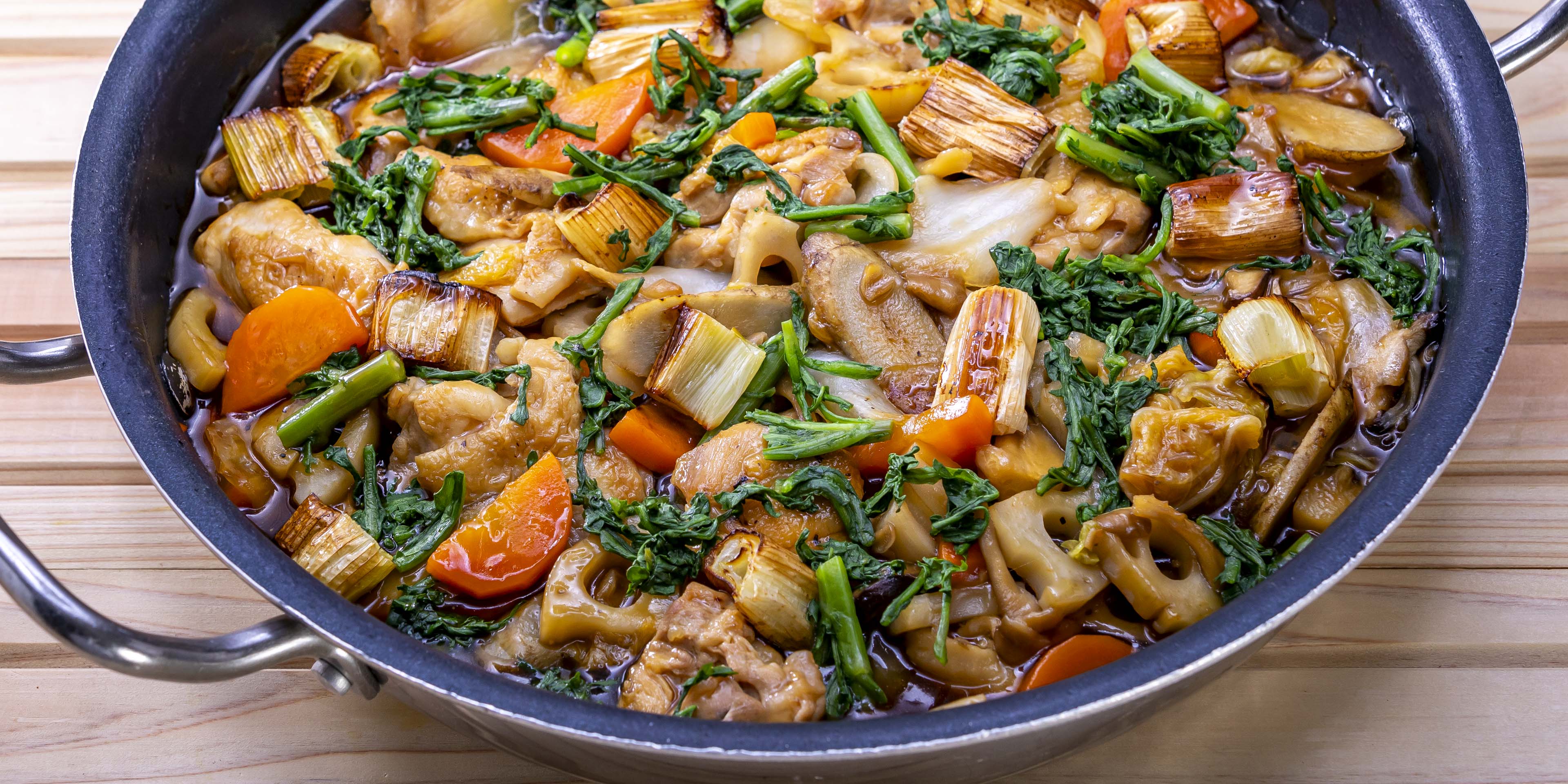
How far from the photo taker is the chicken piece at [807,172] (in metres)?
2.68

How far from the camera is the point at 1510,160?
253 cm

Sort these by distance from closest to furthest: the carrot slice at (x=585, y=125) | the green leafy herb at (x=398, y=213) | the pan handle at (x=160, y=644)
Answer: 1. the pan handle at (x=160, y=644)
2. the green leafy herb at (x=398, y=213)
3. the carrot slice at (x=585, y=125)

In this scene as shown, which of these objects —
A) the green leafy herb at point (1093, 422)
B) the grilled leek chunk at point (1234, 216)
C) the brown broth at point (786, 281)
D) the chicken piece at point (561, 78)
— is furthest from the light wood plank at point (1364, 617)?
the chicken piece at point (561, 78)

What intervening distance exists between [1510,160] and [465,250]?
2.46 m

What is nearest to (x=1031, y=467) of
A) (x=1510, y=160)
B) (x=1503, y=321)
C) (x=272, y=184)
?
(x=1503, y=321)

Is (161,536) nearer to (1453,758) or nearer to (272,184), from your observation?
(272,184)

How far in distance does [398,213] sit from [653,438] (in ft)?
3.25

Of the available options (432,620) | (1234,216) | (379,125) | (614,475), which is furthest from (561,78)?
(1234,216)

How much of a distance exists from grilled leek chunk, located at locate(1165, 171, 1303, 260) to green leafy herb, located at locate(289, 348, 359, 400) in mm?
1967

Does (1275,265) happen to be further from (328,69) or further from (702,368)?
(328,69)

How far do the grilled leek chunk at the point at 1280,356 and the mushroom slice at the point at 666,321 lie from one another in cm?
102

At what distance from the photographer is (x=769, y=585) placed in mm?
2131

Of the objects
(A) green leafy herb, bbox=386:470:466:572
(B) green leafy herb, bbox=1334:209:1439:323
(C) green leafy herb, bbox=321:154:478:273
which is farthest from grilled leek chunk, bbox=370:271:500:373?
(B) green leafy herb, bbox=1334:209:1439:323

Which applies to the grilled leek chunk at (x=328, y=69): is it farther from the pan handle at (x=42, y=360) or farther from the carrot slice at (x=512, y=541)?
the carrot slice at (x=512, y=541)
